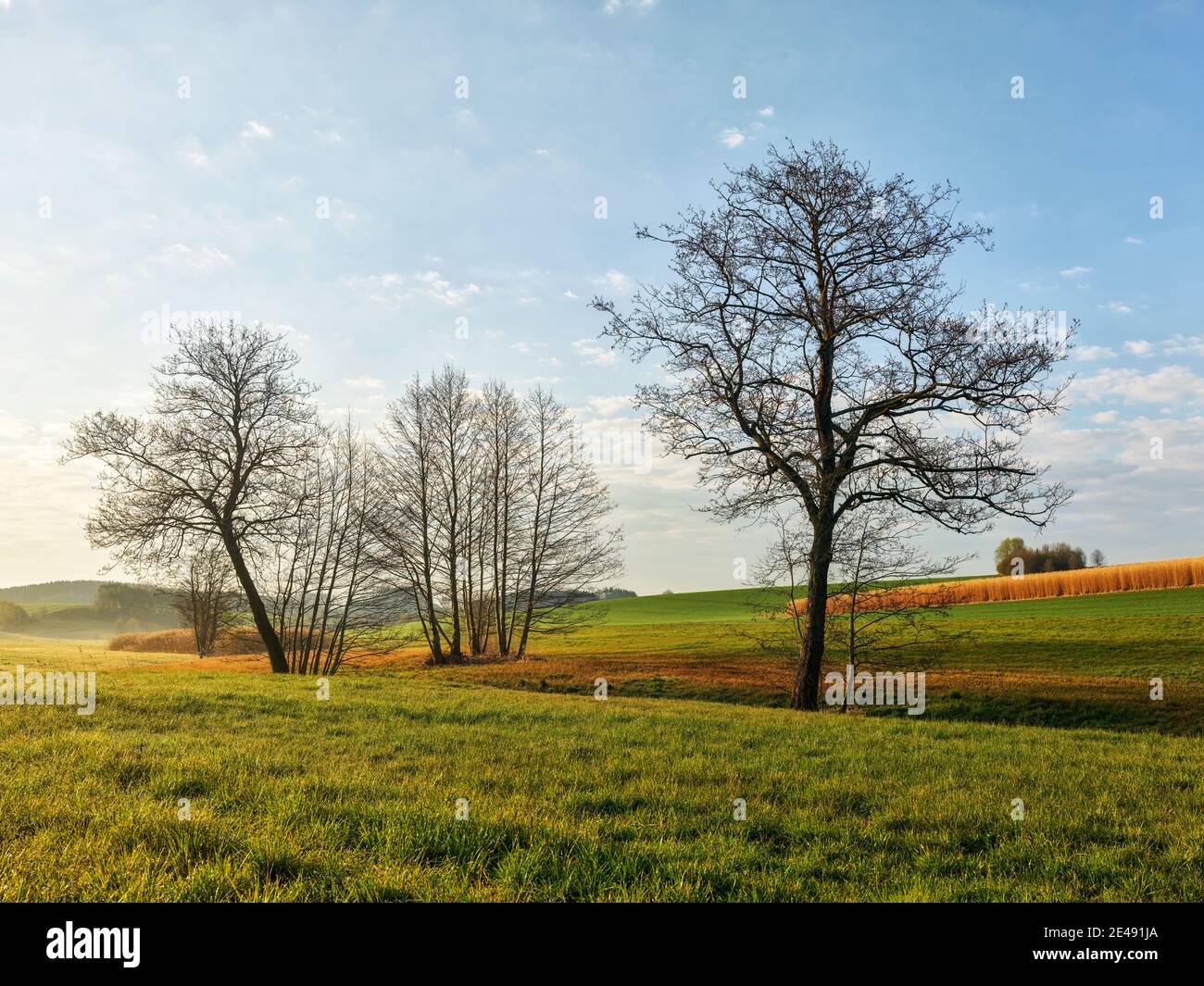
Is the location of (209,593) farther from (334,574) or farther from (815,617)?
(815,617)

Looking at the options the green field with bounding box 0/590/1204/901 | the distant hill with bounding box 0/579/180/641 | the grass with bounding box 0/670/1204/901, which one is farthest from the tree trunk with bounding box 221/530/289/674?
the distant hill with bounding box 0/579/180/641

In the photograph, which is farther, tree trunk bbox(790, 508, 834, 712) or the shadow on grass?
the shadow on grass

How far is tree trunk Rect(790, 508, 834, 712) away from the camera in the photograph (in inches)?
784

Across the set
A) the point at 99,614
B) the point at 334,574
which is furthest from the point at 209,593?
the point at 99,614

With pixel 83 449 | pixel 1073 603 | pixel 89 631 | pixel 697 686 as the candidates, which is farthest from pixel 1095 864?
pixel 89 631

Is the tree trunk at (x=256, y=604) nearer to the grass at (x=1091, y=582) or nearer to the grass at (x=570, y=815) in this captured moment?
the grass at (x=570, y=815)

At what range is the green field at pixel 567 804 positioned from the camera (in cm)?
444

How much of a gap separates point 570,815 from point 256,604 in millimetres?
26271

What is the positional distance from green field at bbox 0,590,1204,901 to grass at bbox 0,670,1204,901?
0.09 feet

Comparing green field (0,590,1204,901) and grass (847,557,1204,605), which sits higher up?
green field (0,590,1204,901)

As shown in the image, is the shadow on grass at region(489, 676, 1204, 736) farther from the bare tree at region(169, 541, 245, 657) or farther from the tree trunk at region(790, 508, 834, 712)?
the bare tree at region(169, 541, 245, 657)

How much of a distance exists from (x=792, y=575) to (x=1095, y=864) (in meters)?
17.1

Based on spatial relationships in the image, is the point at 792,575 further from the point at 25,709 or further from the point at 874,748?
the point at 25,709

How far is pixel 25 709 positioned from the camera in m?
11.5
